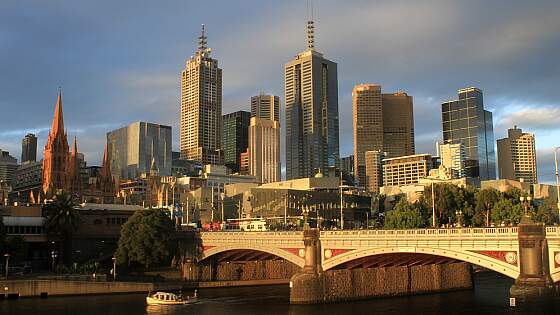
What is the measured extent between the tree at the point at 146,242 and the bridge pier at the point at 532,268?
67.1m

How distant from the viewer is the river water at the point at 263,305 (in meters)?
76.1

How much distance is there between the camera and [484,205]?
11881 cm

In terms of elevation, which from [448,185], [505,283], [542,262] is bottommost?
[505,283]

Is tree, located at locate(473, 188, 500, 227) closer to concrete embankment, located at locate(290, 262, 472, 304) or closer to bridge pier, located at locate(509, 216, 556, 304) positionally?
concrete embankment, located at locate(290, 262, 472, 304)

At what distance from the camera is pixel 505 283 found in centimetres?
10906

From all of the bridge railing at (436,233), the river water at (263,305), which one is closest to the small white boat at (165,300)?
the river water at (263,305)

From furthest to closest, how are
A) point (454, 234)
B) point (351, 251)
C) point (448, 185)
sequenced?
point (448, 185)
point (351, 251)
point (454, 234)

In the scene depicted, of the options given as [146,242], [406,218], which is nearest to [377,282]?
[406,218]

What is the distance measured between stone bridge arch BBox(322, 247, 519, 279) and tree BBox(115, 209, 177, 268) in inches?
1562

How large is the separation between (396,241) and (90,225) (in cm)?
7750

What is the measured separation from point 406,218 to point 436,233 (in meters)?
49.1

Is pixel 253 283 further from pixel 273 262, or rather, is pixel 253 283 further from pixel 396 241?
pixel 396 241

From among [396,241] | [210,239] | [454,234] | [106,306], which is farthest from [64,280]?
[454,234]

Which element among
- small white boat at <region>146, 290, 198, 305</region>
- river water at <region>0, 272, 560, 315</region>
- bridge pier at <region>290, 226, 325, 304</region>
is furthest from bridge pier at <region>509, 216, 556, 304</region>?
small white boat at <region>146, 290, 198, 305</region>
